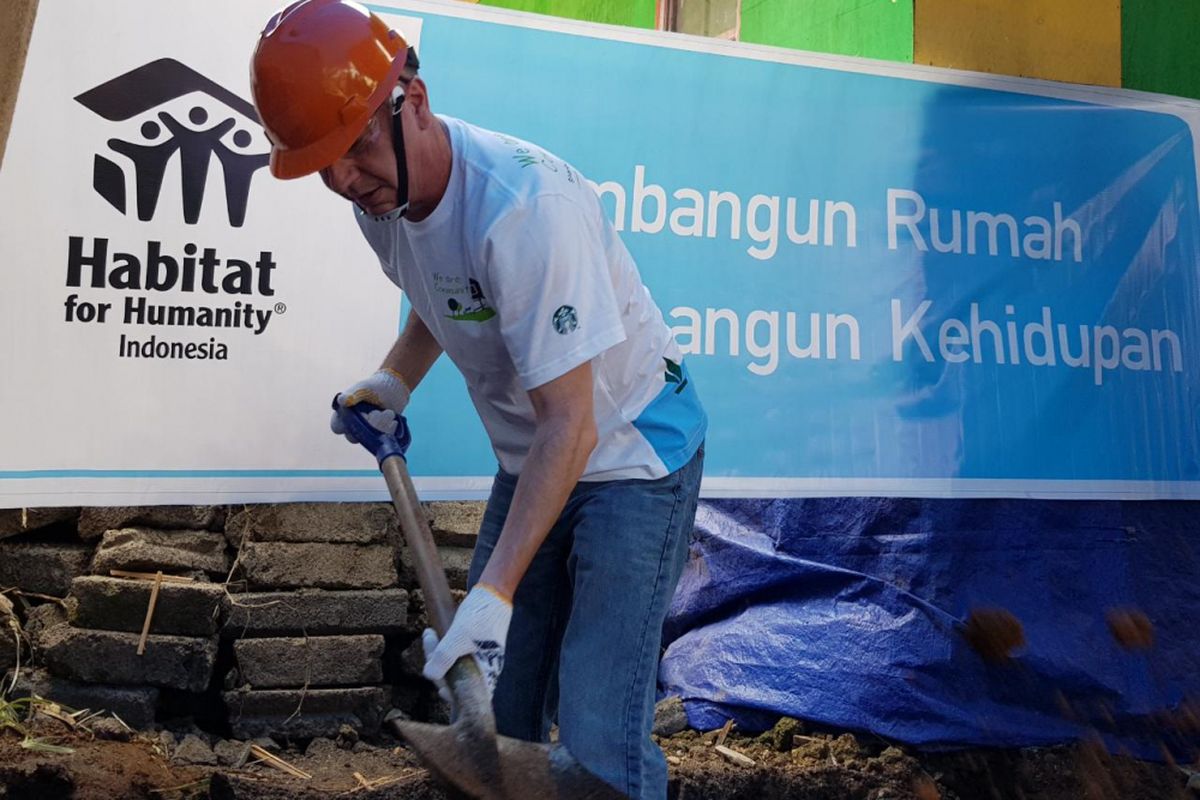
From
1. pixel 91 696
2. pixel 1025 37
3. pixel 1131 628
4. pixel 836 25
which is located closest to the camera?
pixel 91 696

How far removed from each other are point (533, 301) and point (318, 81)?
0.53 m

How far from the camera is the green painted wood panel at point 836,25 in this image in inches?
173

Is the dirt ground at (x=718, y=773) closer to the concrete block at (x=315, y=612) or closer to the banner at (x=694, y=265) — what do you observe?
the concrete block at (x=315, y=612)

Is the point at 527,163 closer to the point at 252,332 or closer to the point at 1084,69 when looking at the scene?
the point at 252,332

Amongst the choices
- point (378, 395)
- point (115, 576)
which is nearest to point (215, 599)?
point (115, 576)

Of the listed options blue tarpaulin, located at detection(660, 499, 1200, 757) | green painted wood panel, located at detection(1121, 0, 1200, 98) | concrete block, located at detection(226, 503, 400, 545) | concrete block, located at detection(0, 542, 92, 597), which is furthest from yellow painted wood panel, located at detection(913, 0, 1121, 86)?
concrete block, located at detection(0, 542, 92, 597)

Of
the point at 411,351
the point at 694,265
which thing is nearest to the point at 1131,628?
the point at 694,265

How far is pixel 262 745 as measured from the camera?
347 cm

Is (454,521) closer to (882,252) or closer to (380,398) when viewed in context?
(380,398)

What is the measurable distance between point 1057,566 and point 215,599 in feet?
8.69

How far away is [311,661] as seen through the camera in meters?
3.55

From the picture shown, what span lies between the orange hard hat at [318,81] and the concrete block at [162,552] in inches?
66.1

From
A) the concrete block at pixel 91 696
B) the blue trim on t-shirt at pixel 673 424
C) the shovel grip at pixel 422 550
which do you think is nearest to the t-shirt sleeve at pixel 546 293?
the blue trim on t-shirt at pixel 673 424

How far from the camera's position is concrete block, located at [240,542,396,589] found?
→ 3.56 metres
